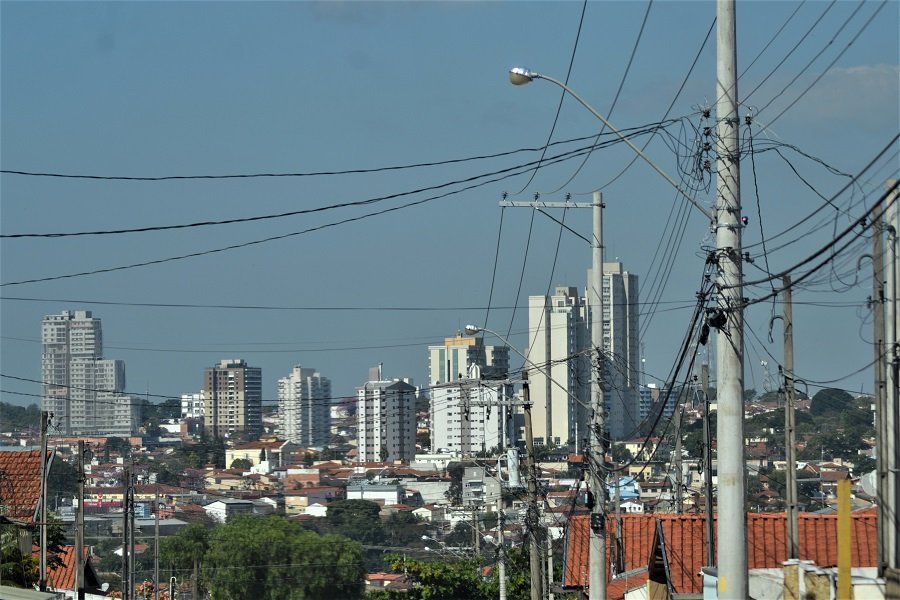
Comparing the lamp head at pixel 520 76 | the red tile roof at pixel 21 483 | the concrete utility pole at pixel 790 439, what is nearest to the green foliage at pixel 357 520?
the red tile roof at pixel 21 483

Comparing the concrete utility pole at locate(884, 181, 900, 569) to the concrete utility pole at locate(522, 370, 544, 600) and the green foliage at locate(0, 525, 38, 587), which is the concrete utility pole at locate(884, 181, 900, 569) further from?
the green foliage at locate(0, 525, 38, 587)

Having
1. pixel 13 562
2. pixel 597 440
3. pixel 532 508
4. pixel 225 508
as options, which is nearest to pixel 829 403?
pixel 532 508

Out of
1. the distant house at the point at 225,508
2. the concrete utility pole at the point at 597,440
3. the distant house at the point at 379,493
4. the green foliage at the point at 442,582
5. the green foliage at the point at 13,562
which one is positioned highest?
the concrete utility pole at the point at 597,440

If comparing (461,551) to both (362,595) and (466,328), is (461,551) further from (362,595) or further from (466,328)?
(466,328)

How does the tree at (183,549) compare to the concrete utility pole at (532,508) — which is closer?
the concrete utility pole at (532,508)

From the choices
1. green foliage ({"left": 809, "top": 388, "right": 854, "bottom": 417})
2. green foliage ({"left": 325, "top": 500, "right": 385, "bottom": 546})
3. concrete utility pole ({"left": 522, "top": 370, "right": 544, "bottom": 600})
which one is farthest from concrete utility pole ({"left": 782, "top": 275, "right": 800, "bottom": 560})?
green foliage ({"left": 325, "top": 500, "right": 385, "bottom": 546})

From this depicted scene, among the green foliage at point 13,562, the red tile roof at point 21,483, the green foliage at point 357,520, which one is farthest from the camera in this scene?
the green foliage at point 357,520

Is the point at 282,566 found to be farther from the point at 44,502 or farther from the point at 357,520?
the point at 44,502

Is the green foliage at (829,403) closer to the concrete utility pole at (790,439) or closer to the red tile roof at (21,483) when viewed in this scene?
the red tile roof at (21,483)

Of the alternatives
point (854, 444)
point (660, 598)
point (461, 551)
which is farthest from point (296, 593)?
point (660, 598)
